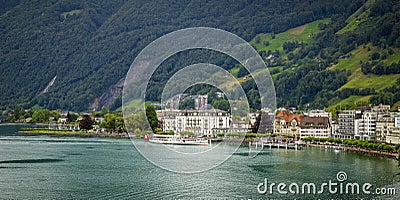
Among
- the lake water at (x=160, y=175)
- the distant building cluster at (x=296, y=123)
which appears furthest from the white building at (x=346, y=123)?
the lake water at (x=160, y=175)

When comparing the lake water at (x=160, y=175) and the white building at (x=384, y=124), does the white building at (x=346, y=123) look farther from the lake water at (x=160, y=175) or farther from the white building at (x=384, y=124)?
the lake water at (x=160, y=175)

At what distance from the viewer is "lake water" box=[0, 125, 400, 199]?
38688 millimetres

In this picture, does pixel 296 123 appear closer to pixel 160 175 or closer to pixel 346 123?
pixel 346 123

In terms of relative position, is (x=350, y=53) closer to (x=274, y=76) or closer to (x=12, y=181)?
(x=274, y=76)

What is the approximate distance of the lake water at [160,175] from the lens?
127ft

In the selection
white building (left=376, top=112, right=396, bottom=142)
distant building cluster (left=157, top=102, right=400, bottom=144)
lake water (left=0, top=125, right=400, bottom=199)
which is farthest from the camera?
distant building cluster (left=157, top=102, right=400, bottom=144)

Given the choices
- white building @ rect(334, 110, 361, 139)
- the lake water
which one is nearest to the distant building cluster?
white building @ rect(334, 110, 361, 139)

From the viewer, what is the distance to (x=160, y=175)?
153ft

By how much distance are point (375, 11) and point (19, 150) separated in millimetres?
112484

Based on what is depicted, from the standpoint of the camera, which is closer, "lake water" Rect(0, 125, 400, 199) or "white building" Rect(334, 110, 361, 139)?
"lake water" Rect(0, 125, 400, 199)

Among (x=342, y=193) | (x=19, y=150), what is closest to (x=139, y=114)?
(x=19, y=150)

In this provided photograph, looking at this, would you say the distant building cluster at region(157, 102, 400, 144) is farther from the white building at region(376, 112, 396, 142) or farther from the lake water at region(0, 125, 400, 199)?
the lake water at region(0, 125, 400, 199)

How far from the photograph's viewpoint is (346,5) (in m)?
184

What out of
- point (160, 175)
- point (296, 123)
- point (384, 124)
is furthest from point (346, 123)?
point (160, 175)
